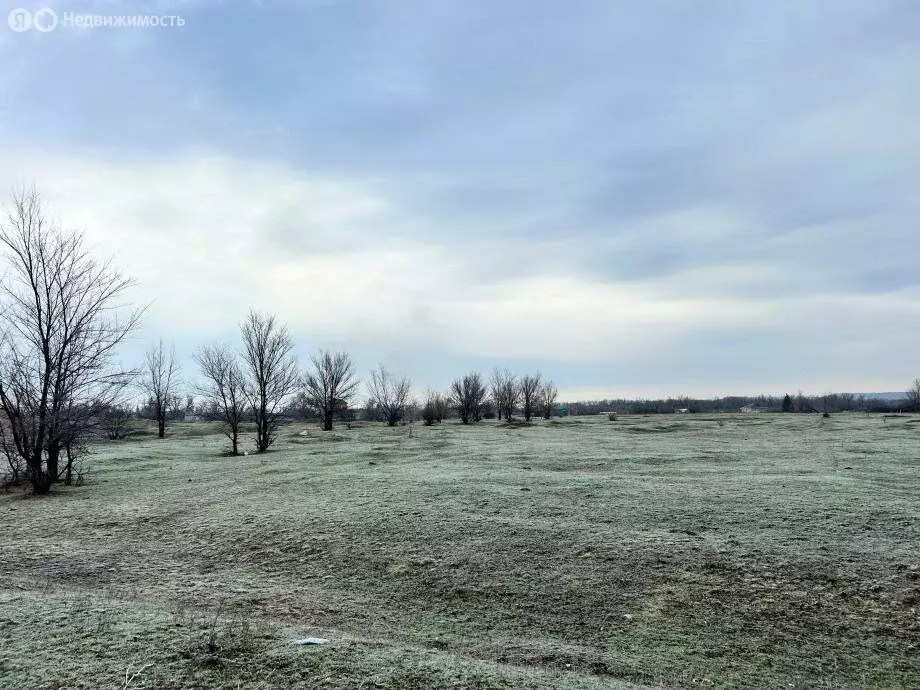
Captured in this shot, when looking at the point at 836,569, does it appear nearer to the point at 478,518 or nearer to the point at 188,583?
the point at 478,518

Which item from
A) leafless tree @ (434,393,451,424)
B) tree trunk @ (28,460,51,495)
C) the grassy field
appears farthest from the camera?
leafless tree @ (434,393,451,424)

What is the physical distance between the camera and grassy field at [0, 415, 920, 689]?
431 cm

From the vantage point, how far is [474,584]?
6.52 metres

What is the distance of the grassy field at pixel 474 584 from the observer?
14.1 ft

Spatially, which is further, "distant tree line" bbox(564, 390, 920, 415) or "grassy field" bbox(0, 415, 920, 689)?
"distant tree line" bbox(564, 390, 920, 415)

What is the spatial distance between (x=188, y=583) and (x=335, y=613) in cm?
205

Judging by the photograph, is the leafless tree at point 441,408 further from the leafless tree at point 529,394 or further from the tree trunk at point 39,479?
the tree trunk at point 39,479

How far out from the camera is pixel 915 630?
532 cm

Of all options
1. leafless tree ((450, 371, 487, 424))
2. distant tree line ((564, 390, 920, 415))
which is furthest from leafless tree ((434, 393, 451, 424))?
distant tree line ((564, 390, 920, 415))

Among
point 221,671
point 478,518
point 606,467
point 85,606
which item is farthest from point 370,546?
point 606,467

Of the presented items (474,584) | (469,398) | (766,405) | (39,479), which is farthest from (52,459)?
(766,405)

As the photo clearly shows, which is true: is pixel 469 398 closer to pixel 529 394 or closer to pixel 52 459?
pixel 529 394

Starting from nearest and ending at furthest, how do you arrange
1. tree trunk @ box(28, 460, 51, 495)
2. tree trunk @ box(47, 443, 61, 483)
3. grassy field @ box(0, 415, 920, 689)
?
grassy field @ box(0, 415, 920, 689) < tree trunk @ box(28, 460, 51, 495) < tree trunk @ box(47, 443, 61, 483)

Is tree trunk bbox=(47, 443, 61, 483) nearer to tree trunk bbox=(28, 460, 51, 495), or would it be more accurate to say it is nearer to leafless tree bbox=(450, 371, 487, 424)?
tree trunk bbox=(28, 460, 51, 495)
